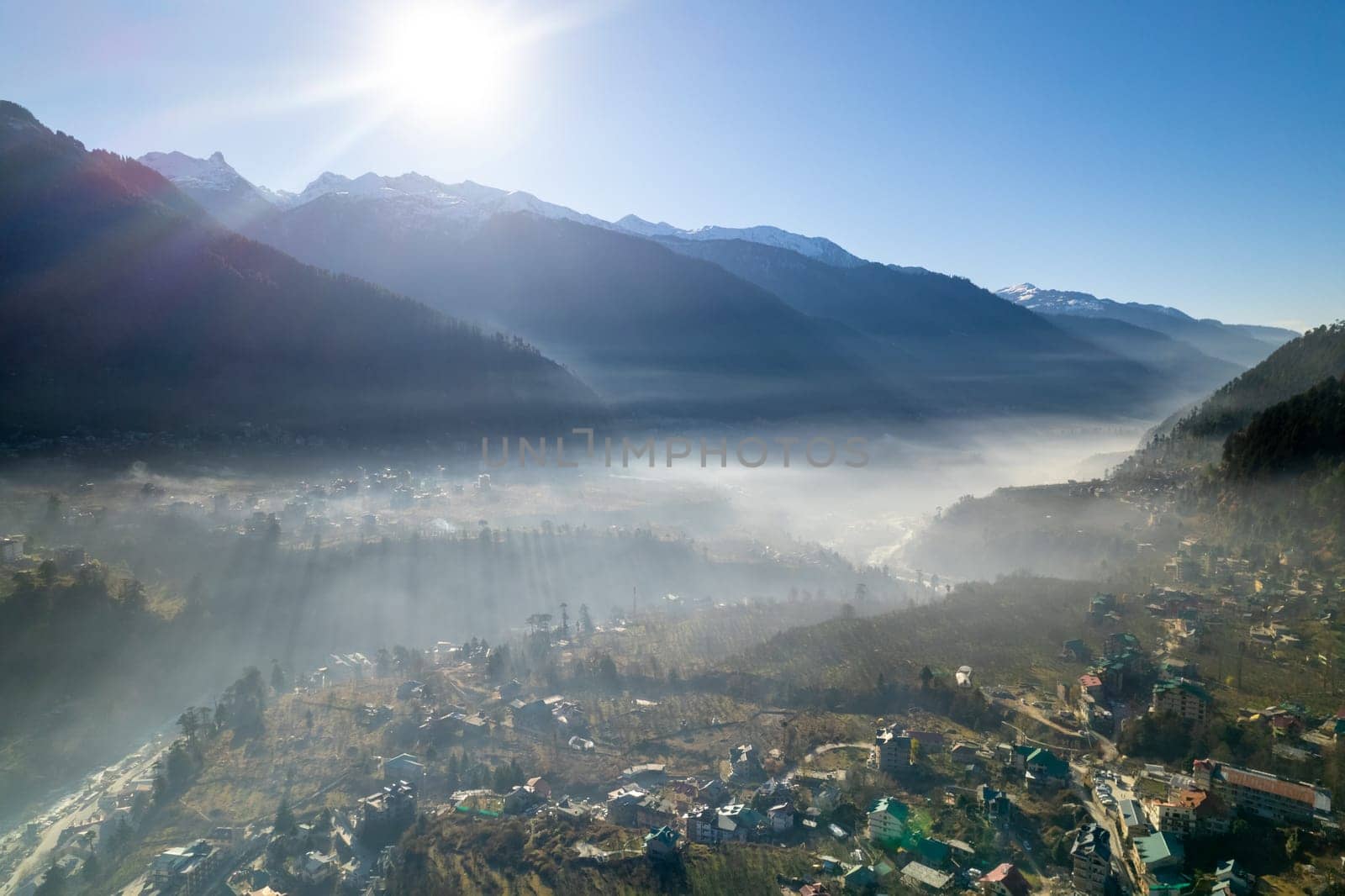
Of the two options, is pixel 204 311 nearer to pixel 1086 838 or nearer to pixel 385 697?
pixel 385 697

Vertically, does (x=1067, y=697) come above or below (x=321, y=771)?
above

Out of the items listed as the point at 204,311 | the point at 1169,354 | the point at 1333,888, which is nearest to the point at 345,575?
the point at 204,311

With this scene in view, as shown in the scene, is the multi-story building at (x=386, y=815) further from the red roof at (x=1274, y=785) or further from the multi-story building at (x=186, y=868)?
the red roof at (x=1274, y=785)

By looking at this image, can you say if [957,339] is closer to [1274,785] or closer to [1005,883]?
[1274,785]

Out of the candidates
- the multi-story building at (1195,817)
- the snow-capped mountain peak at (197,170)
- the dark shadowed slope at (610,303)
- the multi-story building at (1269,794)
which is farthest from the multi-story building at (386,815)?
the snow-capped mountain peak at (197,170)

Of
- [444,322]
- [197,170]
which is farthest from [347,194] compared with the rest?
[444,322]

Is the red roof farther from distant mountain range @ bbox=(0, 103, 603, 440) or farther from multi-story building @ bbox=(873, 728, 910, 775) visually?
distant mountain range @ bbox=(0, 103, 603, 440)
